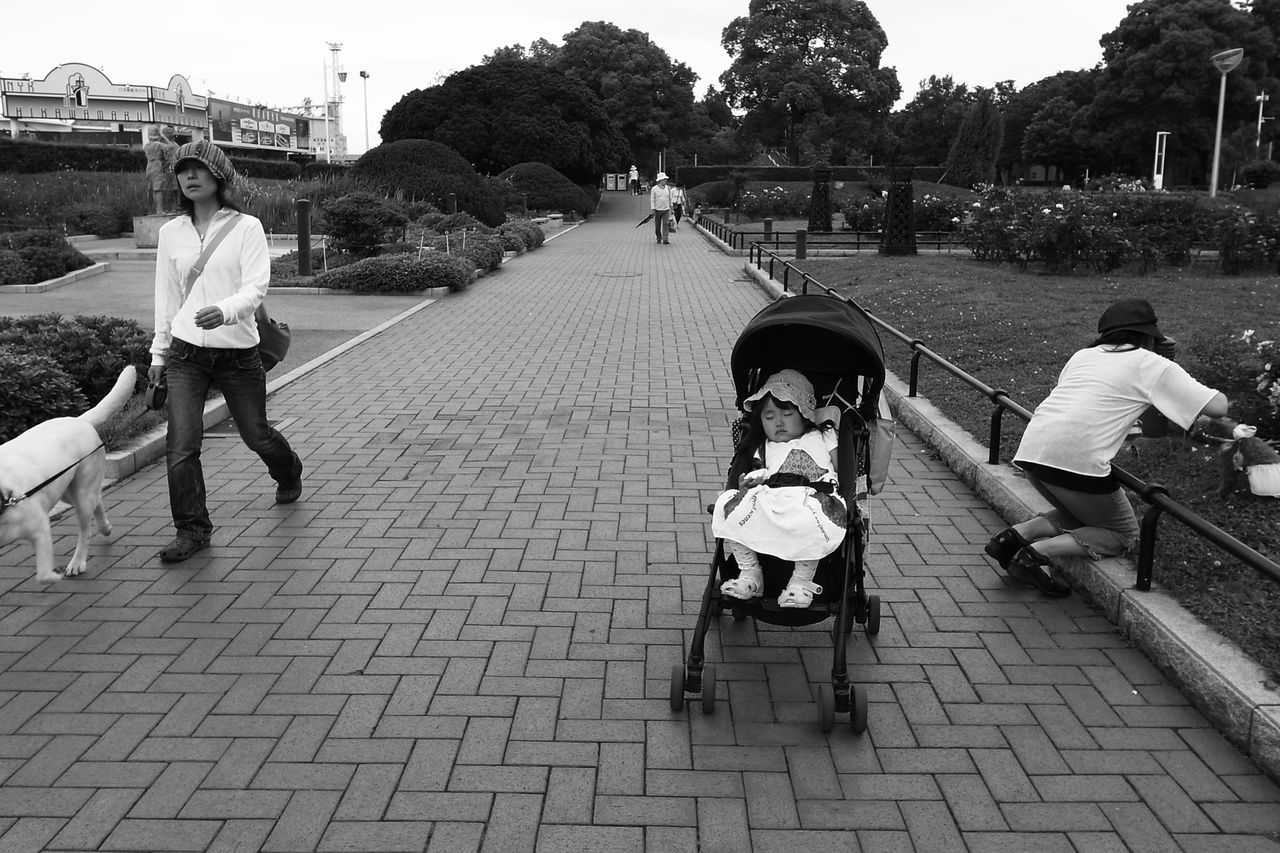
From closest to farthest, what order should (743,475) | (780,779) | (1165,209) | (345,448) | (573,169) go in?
(780,779)
(743,475)
(345,448)
(1165,209)
(573,169)

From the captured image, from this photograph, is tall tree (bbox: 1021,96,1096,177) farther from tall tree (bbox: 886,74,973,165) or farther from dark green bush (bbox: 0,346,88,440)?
dark green bush (bbox: 0,346,88,440)

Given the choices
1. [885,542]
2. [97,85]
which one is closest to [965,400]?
[885,542]

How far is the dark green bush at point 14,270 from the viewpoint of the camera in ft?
56.6

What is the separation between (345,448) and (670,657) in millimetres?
4055

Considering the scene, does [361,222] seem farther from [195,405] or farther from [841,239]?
[195,405]

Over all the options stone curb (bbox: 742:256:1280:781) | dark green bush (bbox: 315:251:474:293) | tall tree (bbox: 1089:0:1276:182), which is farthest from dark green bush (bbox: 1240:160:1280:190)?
stone curb (bbox: 742:256:1280:781)

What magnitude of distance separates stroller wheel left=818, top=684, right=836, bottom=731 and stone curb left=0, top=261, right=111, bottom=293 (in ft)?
56.6

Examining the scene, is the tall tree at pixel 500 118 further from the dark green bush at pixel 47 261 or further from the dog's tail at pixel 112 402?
the dog's tail at pixel 112 402

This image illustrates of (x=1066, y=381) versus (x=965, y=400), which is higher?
(x=1066, y=381)

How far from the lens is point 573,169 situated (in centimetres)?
4681

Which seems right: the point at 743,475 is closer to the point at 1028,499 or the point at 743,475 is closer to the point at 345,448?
the point at 1028,499

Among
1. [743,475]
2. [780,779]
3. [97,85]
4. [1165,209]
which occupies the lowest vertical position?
[780,779]

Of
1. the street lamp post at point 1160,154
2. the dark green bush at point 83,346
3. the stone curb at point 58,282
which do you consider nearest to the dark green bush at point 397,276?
the stone curb at point 58,282

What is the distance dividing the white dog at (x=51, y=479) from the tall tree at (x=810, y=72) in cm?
6357
